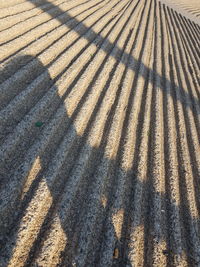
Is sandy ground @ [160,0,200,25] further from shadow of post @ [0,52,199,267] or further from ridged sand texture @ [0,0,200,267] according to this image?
shadow of post @ [0,52,199,267]

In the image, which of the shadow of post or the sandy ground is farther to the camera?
the sandy ground

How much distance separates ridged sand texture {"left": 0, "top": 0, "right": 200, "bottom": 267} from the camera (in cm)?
275

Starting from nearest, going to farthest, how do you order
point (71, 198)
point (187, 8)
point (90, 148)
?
point (71, 198), point (90, 148), point (187, 8)

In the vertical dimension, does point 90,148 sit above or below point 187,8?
below

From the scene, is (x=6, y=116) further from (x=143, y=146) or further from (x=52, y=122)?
(x=143, y=146)

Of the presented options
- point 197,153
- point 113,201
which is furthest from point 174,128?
point 113,201

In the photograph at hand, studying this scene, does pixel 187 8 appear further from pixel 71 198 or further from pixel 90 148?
pixel 71 198

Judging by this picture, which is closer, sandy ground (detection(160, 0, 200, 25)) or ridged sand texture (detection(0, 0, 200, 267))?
ridged sand texture (detection(0, 0, 200, 267))

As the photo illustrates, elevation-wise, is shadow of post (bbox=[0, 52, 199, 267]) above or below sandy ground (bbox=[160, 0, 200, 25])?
below

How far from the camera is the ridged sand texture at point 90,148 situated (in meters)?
2.75

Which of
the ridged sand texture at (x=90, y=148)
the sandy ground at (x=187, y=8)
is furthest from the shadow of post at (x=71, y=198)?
the sandy ground at (x=187, y=8)

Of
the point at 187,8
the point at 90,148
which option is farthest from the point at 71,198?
the point at 187,8

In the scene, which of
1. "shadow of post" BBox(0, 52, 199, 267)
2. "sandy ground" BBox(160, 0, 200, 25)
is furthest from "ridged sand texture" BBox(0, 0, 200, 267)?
"sandy ground" BBox(160, 0, 200, 25)

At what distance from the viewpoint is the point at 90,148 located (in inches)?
146
